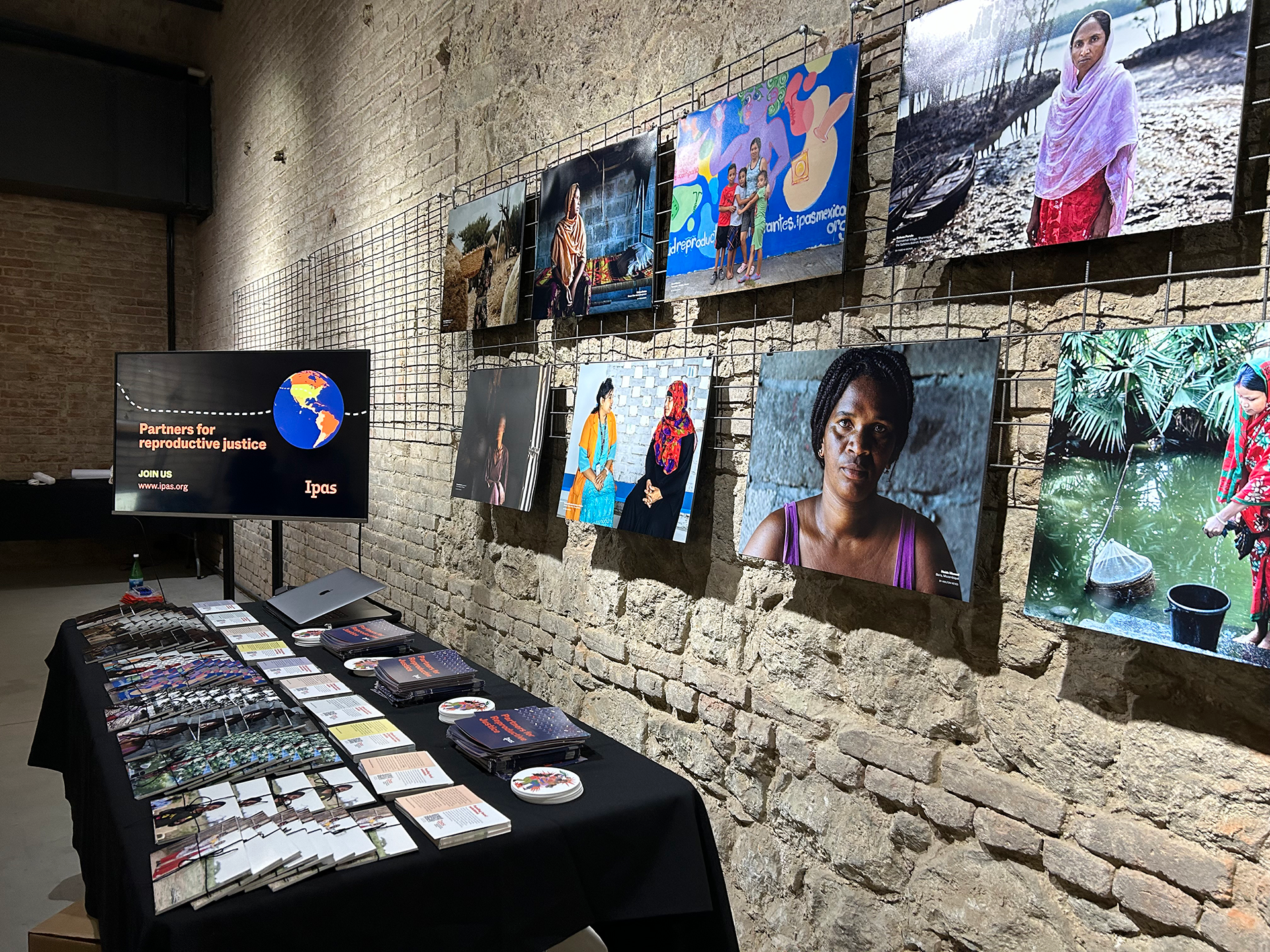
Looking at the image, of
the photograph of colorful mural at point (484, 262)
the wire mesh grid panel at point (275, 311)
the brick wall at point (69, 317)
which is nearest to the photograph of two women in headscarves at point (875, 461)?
the photograph of colorful mural at point (484, 262)

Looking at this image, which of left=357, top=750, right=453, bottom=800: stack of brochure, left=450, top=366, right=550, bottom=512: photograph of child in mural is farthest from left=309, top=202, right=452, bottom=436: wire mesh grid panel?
left=357, top=750, right=453, bottom=800: stack of brochure

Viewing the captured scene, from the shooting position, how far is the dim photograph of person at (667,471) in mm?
2580

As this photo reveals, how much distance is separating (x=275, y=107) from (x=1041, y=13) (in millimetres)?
6369

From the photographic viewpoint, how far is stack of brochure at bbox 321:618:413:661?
2578mm

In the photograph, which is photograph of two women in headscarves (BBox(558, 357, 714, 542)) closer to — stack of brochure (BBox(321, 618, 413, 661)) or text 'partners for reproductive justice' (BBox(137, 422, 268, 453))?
stack of brochure (BBox(321, 618, 413, 661))

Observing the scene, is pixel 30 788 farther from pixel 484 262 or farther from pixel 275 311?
Result: pixel 275 311

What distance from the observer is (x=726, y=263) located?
2467 mm

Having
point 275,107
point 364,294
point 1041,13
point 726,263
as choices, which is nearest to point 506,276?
point 726,263

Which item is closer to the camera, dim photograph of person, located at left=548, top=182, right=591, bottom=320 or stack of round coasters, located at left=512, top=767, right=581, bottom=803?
stack of round coasters, located at left=512, top=767, right=581, bottom=803

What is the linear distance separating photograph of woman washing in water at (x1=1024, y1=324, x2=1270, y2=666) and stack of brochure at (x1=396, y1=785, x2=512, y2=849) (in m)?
1.12

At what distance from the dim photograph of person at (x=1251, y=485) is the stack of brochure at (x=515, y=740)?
128 centimetres

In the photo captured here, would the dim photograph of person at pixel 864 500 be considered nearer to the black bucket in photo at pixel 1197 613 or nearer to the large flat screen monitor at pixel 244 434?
the black bucket in photo at pixel 1197 613

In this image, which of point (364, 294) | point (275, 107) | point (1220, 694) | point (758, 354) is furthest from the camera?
point (275, 107)

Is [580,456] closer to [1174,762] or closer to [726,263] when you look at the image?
[726,263]
